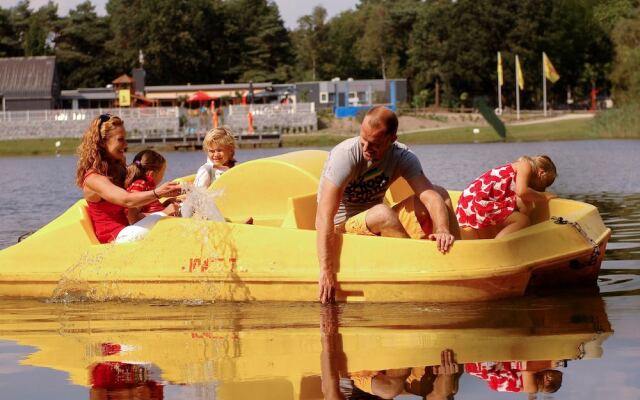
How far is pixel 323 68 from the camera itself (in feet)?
364

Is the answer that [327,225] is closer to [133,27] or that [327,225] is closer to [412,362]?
[412,362]

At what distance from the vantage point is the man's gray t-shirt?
7.54 meters

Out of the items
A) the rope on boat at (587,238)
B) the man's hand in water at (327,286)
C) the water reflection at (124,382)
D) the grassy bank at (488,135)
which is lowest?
the grassy bank at (488,135)

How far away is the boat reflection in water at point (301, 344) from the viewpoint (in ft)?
18.4

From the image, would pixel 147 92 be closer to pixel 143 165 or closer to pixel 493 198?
pixel 143 165

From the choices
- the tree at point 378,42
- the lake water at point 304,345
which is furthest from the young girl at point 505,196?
the tree at point 378,42

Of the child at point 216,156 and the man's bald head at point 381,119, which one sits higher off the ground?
the man's bald head at point 381,119

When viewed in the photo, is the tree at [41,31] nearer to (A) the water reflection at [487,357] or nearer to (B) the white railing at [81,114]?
(B) the white railing at [81,114]

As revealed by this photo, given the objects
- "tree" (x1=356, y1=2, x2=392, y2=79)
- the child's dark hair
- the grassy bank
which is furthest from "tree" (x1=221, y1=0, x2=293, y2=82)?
the child's dark hair

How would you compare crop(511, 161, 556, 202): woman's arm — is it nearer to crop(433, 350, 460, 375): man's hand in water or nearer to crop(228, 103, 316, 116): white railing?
crop(433, 350, 460, 375): man's hand in water

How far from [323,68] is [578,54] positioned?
25.9 metres

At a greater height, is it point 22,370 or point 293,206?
point 293,206

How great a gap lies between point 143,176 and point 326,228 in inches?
67.3

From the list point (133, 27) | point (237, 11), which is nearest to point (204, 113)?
point (133, 27)
